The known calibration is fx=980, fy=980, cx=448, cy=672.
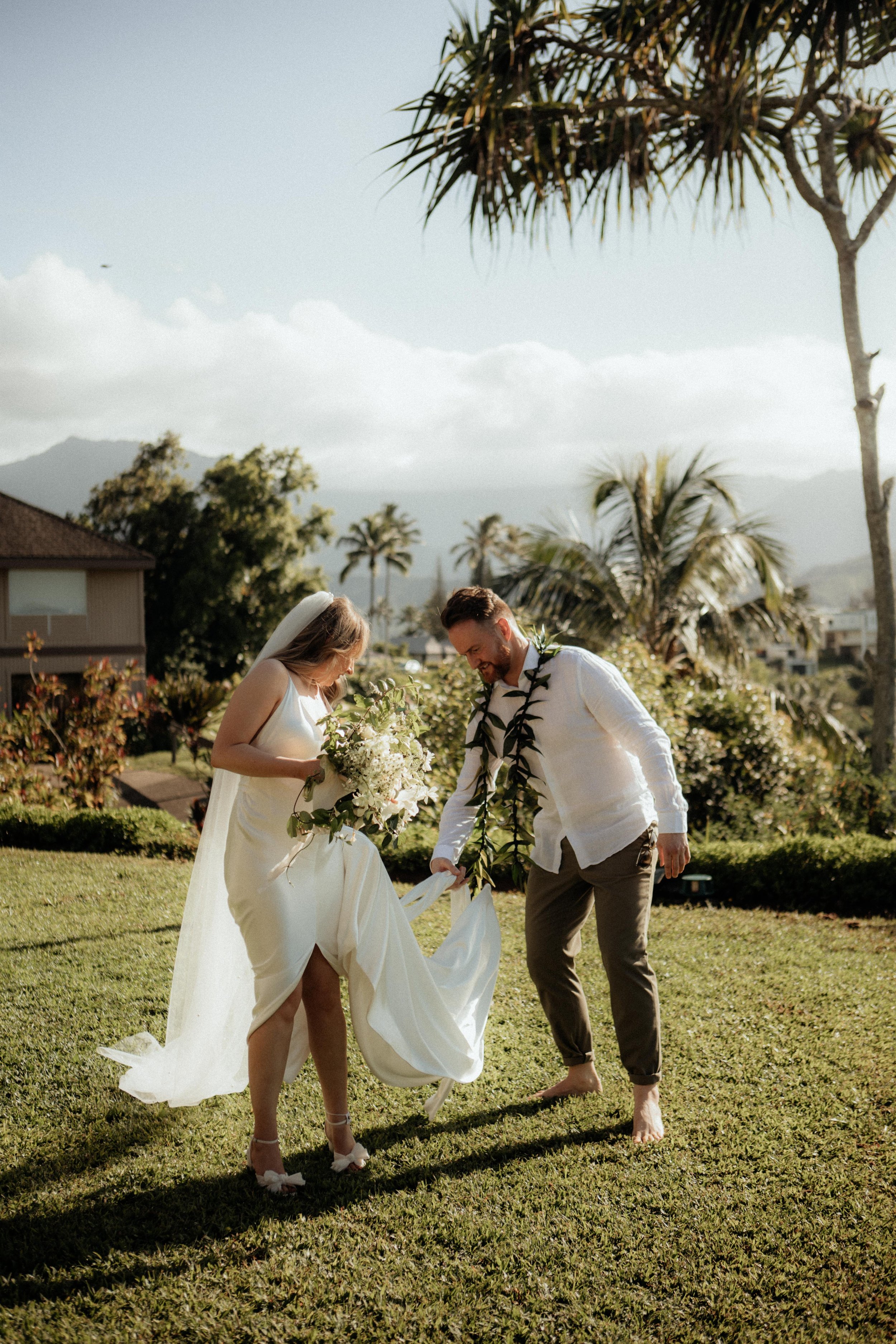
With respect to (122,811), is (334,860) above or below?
above

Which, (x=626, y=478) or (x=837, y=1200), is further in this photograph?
(x=626, y=478)

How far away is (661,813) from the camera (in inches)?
151

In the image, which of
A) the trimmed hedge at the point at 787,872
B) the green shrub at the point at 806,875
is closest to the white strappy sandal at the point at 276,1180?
the trimmed hedge at the point at 787,872

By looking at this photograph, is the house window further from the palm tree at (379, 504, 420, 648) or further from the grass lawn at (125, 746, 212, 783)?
the palm tree at (379, 504, 420, 648)

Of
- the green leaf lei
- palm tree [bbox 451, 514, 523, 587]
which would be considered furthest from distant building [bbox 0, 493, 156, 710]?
palm tree [bbox 451, 514, 523, 587]

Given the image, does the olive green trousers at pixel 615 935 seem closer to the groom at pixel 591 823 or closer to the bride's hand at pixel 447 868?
the groom at pixel 591 823

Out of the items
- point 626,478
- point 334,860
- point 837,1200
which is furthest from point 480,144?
point 837,1200

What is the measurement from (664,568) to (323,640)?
13.7 meters

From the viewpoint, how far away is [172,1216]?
11.3 feet

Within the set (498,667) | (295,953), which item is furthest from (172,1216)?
(498,667)

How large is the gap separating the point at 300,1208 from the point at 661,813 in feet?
6.42

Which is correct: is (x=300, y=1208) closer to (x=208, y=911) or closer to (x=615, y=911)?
Result: (x=208, y=911)

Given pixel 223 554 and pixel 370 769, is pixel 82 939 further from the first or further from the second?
pixel 223 554

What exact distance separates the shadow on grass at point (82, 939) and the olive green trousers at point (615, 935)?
3627 mm
